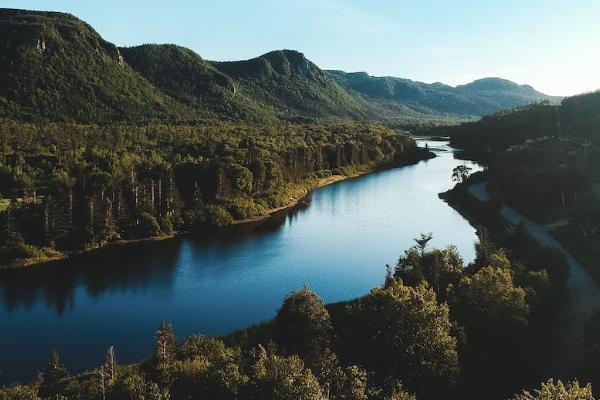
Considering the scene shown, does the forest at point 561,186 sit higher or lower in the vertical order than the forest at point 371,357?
higher

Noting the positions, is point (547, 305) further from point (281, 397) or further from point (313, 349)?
point (281, 397)

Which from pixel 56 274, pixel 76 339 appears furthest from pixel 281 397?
pixel 56 274

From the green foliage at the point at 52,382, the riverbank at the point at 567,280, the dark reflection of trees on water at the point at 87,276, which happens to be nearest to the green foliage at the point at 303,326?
the green foliage at the point at 52,382

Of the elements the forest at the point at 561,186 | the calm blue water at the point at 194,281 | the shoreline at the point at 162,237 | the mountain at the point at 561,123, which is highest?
the mountain at the point at 561,123

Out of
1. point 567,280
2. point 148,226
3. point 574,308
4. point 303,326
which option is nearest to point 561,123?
point 567,280

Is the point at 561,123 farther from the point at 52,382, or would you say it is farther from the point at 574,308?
the point at 52,382

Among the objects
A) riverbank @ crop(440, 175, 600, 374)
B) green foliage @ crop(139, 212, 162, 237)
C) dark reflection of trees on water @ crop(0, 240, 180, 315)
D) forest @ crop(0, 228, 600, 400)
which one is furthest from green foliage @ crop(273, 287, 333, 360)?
green foliage @ crop(139, 212, 162, 237)

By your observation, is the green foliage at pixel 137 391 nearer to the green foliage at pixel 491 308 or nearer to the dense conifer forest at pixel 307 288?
the dense conifer forest at pixel 307 288
